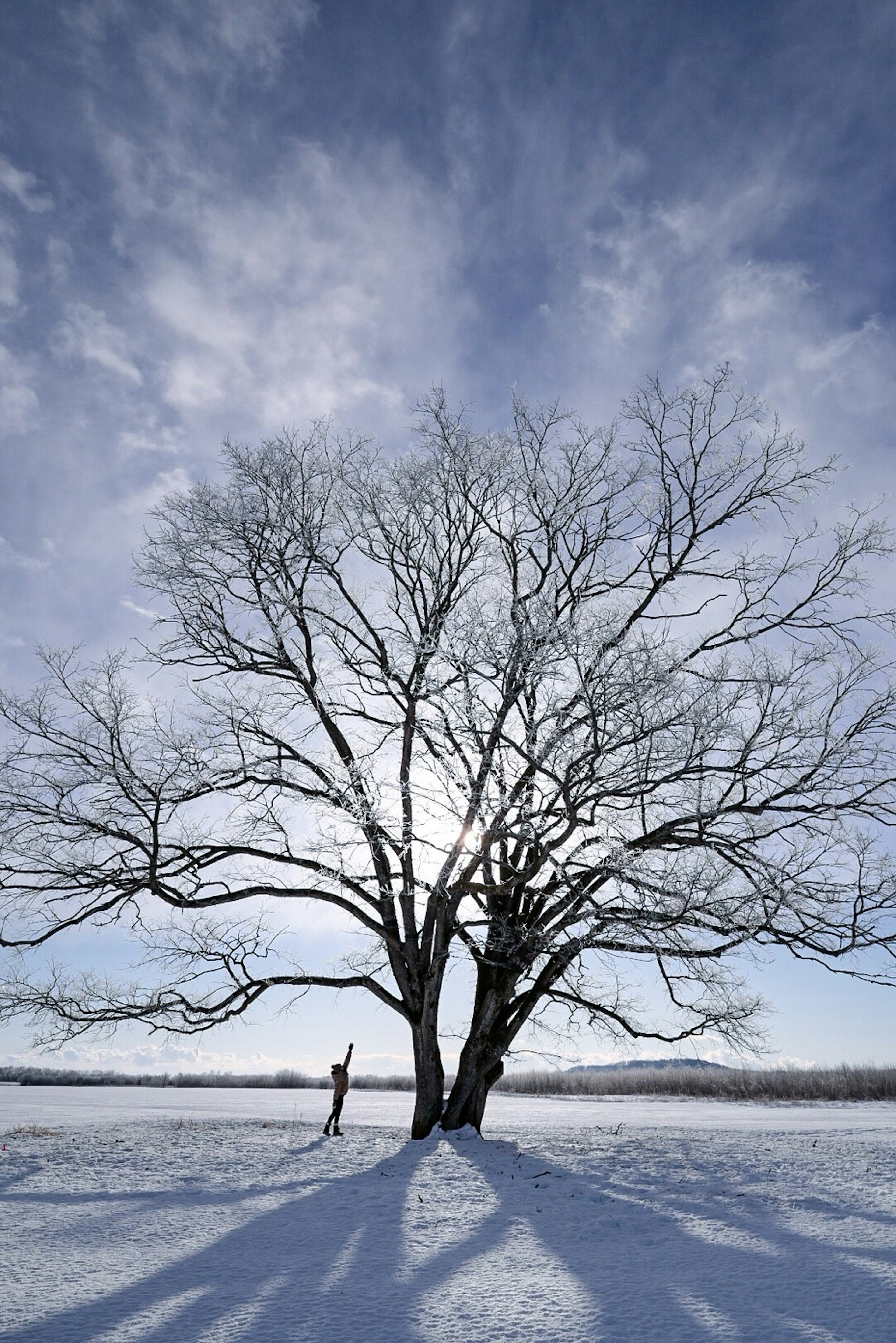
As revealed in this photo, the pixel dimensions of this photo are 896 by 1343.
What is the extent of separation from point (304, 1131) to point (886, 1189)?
8.66m

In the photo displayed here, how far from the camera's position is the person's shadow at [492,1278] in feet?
12.0

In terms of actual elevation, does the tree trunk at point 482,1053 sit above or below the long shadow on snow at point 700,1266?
above

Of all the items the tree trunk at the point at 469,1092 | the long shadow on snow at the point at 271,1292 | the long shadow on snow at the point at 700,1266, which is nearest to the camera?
the long shadow on snow at the point at 271,1292

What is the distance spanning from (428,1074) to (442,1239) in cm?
629

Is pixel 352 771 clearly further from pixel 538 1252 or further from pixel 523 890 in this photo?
pixel 538 1252

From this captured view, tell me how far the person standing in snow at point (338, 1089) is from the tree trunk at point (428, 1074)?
4.01 feet

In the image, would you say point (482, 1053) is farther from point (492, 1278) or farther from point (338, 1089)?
point (492, 1278)

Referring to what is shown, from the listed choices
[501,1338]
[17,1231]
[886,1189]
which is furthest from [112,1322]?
[886,1189]

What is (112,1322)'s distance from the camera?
12.1 ft

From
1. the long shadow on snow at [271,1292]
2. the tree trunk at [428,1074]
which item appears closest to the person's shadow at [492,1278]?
the long shadow on snow at [271,1292]

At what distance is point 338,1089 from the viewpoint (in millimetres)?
12812

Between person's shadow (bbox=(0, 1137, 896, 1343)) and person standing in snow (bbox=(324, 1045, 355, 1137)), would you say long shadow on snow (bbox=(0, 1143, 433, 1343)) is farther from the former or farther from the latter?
person standing in snow (bbox=(324, 1045, 355, 1137))

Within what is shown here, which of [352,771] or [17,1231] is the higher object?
[352,771]

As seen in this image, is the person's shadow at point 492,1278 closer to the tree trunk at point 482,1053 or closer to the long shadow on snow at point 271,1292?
the long shadow on snow at point 271,1292
